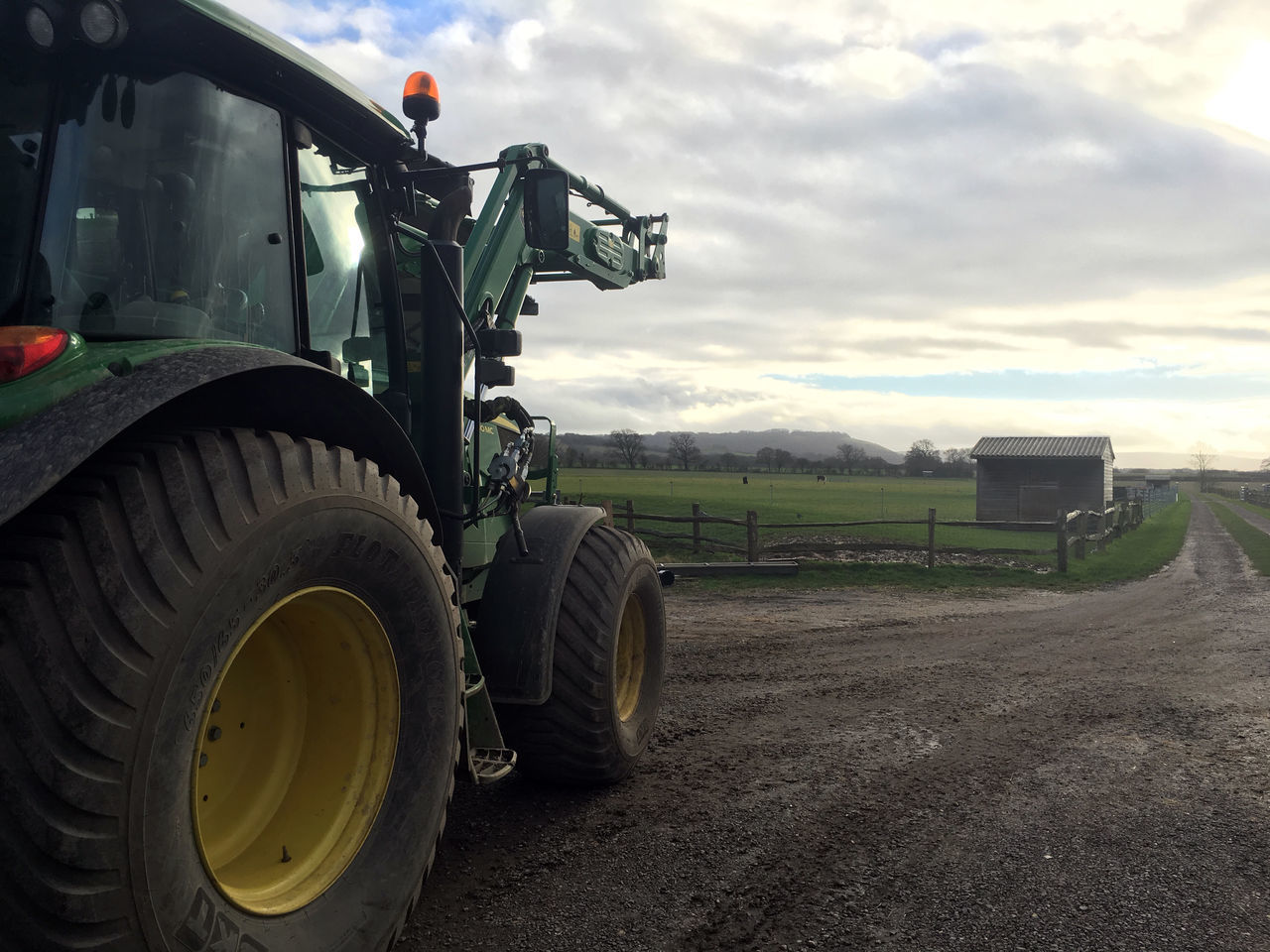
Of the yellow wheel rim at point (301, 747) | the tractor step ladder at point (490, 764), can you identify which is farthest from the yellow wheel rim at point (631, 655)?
the yellow wheel rim at point (301, 747)

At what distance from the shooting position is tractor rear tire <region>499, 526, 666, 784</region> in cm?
409

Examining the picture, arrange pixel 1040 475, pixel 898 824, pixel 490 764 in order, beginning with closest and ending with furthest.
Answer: pixel 490 764, pixel 898 824, pixel 1040 475

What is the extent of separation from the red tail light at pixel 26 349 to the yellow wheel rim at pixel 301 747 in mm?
803

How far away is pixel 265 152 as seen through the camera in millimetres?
2855

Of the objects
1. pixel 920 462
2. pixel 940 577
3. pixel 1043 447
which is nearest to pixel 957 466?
pixel 920 462

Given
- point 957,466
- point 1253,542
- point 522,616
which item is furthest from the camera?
→ point 957,466

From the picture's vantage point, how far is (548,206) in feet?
13.0

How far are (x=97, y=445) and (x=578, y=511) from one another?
2.86m

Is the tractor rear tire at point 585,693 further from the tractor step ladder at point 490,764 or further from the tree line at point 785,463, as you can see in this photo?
the tree line at point 785,463

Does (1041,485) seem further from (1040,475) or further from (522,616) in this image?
(522,616)

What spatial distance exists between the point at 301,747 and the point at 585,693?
5.60 feet

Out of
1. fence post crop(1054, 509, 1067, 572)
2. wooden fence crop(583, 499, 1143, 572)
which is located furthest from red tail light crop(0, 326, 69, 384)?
fence post crop(1054, 509, 1067, 572)

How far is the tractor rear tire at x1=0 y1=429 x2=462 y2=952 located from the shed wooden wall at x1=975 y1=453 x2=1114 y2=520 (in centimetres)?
3703

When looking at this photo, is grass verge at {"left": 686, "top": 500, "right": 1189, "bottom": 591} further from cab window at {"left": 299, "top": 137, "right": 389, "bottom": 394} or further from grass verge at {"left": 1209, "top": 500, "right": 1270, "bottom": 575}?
cab window at {"left": 299, "top": 137, "right": 389, "bottom": 394}
